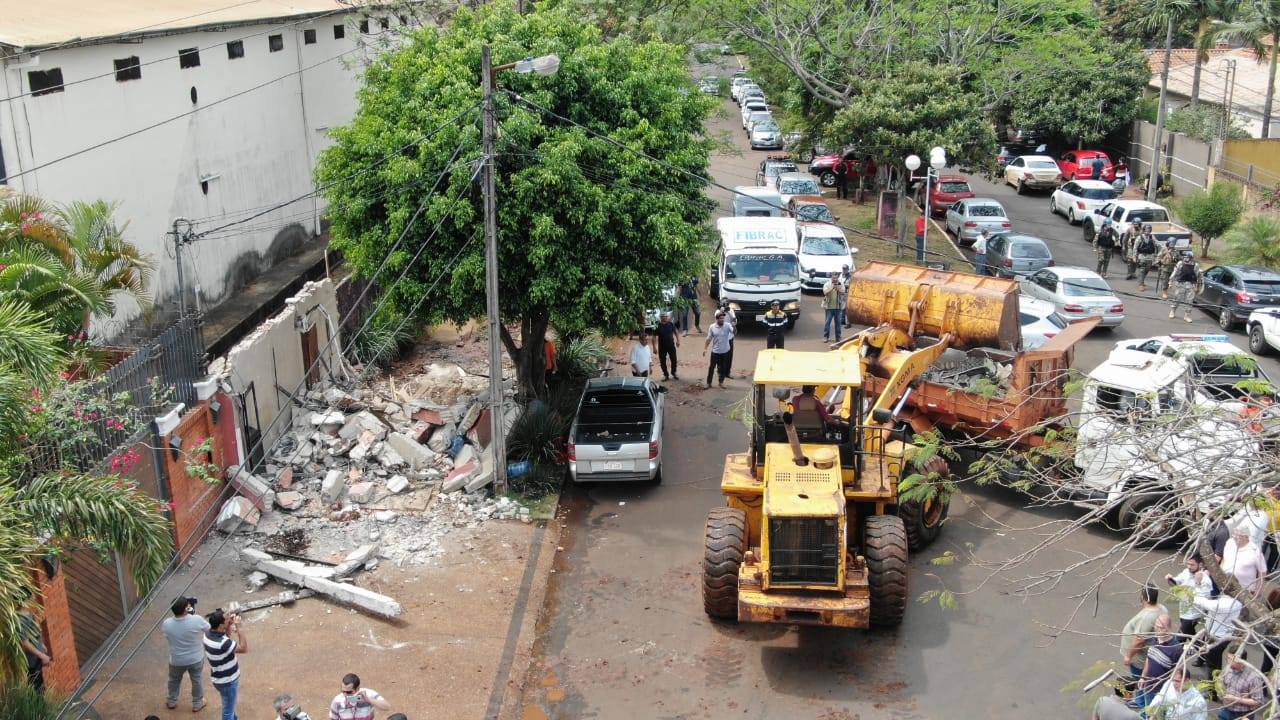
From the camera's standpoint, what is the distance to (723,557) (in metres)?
13.4

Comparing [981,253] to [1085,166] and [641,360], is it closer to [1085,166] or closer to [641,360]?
[641,360]

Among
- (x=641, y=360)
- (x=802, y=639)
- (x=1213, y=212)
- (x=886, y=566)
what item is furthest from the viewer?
(x=1213, y=212)

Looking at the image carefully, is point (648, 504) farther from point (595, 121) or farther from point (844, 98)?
point (844, 98)

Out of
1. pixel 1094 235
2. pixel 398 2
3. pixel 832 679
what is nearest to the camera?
pixel 832 679

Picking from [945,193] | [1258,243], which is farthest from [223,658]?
[945,193]

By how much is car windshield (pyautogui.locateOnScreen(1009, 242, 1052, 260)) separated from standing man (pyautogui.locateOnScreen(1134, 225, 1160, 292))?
2.34 m

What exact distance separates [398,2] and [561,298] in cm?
1615

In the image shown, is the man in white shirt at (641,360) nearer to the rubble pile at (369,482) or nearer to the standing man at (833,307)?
the rubble pile at (369,482)

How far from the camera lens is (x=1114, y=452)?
15.5 m

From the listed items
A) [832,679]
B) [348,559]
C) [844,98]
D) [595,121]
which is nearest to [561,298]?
[595,121]

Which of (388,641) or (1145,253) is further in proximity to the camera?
(1145,253)

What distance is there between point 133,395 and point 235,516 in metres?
2.66

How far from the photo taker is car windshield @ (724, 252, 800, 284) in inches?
1061

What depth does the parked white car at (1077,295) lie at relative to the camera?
2583 centimetres
